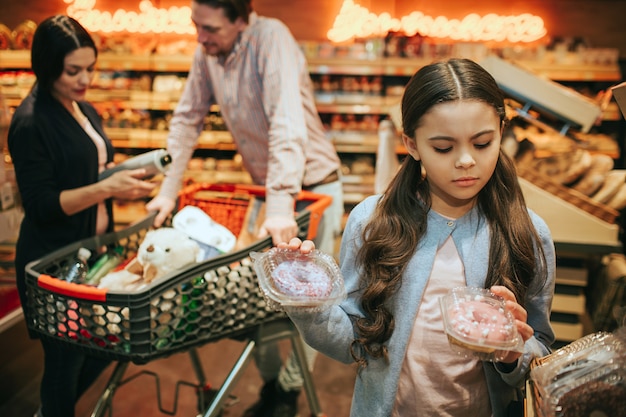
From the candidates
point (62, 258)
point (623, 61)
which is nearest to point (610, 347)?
point (62, 258)

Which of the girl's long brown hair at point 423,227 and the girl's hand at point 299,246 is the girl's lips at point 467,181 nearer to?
the girl's long brown hair at point 423,227

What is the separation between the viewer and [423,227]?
3.89 ft

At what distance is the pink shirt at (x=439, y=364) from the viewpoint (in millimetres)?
1165

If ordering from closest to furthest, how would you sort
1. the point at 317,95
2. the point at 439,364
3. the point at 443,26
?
the point at 439,364 < the point at 317,95 < the point at 443,26

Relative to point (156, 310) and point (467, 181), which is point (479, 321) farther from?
point (156, 310)

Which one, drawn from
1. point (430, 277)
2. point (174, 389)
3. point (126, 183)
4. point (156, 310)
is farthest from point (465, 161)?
point (174, 389)

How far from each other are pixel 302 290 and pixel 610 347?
0.56 meters

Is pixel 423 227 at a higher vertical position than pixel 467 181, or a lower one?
lower

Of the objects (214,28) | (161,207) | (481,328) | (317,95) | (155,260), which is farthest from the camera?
(317,95)

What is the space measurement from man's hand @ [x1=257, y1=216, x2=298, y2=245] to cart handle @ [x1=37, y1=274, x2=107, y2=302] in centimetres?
50

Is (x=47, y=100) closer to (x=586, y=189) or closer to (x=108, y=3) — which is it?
(x=586, y=189)

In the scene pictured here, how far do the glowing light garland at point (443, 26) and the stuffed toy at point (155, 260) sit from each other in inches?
153

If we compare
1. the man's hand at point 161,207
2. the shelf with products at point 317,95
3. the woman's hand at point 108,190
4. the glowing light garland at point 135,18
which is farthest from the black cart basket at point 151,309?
the glowing light garland at point 135,18

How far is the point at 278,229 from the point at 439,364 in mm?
681
